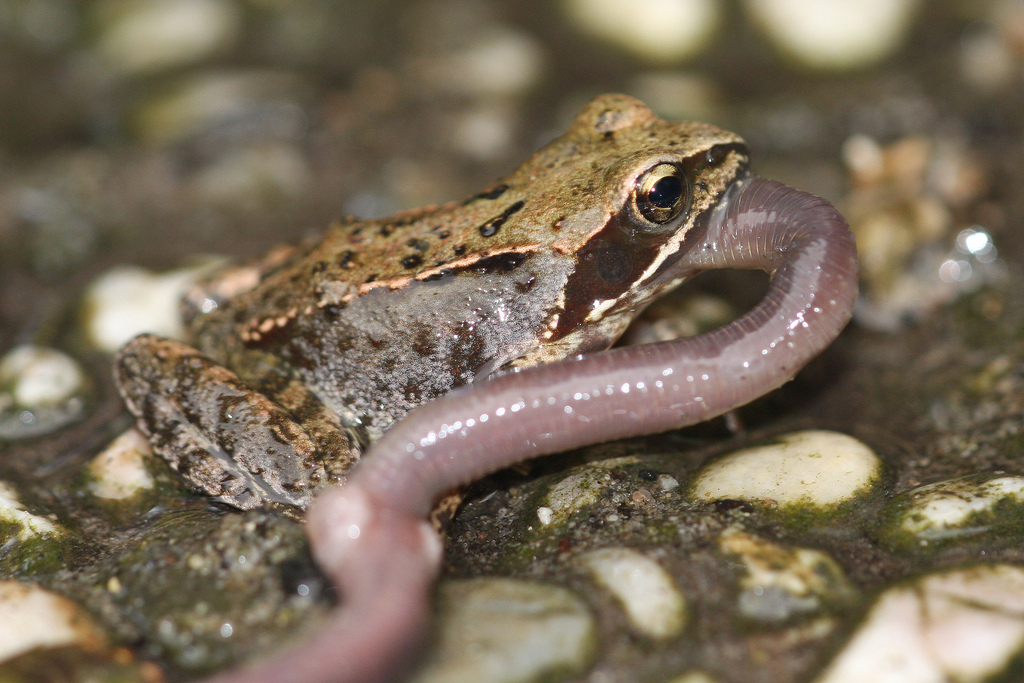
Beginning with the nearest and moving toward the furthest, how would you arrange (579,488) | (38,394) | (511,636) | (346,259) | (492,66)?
(511,636)
(579,488)
(346,259)
(38,394)
(492,66)

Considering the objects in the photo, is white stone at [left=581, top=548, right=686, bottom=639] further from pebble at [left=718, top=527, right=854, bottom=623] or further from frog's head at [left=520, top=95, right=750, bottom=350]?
frog's head at [left=520, top=95, right=750, bottom=350]

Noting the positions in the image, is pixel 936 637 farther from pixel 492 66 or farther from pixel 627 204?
pixel 492 66

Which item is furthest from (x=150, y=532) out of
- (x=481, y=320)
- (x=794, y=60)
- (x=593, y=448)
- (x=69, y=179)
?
(x=794, y=60)

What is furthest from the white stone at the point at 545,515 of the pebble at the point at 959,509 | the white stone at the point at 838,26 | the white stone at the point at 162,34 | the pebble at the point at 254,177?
the white stone at the point at 162,34

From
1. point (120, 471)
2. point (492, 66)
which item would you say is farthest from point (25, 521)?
point (492, 66)

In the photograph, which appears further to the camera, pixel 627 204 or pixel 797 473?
pixel 627 204

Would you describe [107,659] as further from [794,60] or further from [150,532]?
[794,60]

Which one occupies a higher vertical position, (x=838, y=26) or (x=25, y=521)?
(x=838, y=26)
